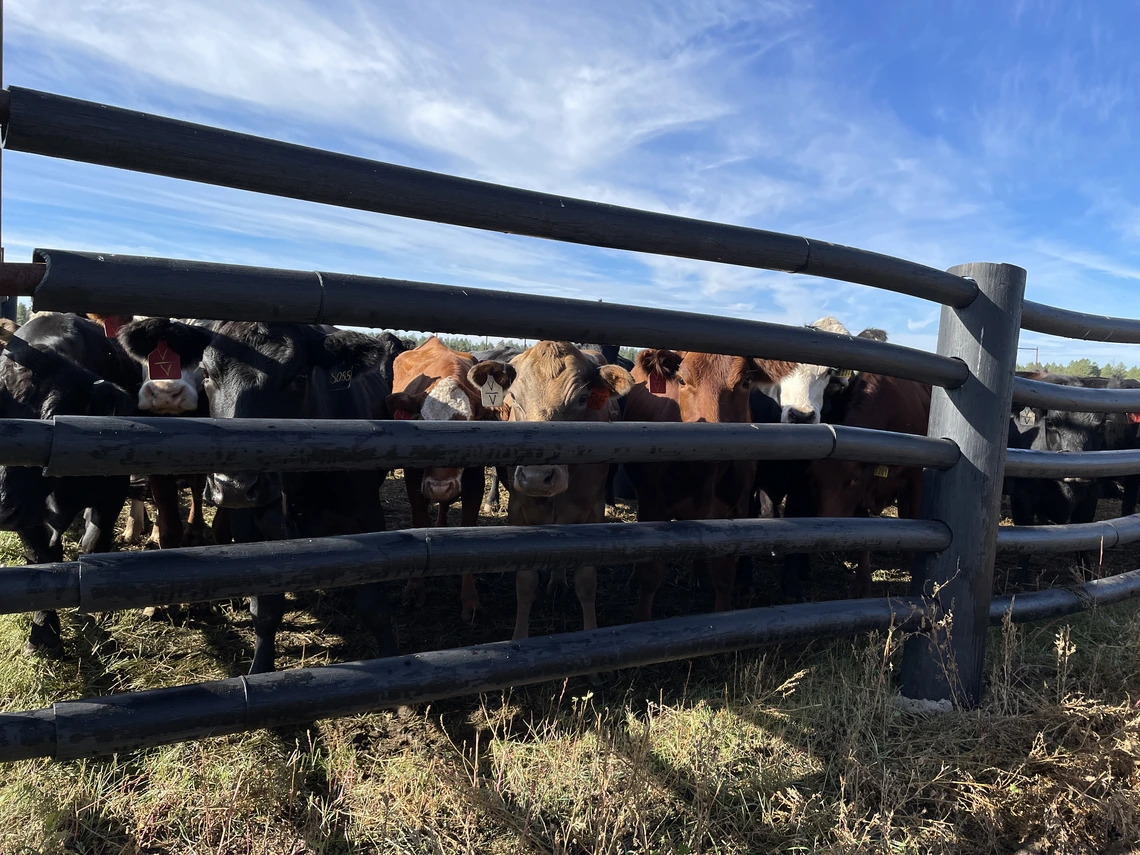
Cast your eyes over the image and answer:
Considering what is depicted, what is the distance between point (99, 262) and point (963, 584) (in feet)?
9.59

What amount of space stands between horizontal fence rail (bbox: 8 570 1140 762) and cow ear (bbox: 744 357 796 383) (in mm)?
2300

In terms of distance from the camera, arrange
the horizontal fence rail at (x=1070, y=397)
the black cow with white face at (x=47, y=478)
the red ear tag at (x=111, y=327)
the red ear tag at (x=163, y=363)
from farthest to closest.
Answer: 1. the red ear tag at (x=111, y=327)
2. the black cow with white face at (x=47, y=478)
3. the red ear tag at (x=163, y=363)
4. the horizontal fence rail at (x=1070, y=397)

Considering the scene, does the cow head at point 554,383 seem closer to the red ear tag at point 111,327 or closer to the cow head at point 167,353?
the cow head at point 167,353

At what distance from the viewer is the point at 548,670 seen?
2004mm

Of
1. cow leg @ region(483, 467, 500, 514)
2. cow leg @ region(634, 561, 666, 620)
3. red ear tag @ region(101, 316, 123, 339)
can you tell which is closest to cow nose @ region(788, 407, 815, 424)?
cow leg @ region(634, 561, 666, 620)

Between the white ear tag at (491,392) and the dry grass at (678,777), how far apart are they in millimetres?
2049

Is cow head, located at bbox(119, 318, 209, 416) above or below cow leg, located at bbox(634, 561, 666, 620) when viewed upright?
above

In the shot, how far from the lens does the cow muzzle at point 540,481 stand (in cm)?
368

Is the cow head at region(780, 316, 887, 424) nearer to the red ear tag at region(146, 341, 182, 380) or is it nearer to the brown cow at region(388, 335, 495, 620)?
the brown cow at region(388, 335, 495, 620)

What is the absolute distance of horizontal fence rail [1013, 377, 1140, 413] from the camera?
2953 mm

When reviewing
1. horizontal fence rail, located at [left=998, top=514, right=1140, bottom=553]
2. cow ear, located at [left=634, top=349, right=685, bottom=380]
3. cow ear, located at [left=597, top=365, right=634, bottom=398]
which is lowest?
horizontal fence rail, located at [left=998, top=514, right=1140, bottom=553]

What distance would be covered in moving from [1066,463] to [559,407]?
2551 mm

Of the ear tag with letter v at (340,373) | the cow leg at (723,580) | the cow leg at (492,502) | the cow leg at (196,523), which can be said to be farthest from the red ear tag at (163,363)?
the cow leg at (492,502)

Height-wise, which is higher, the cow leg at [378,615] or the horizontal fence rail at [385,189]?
the horizontal fence rail at [385,189]
